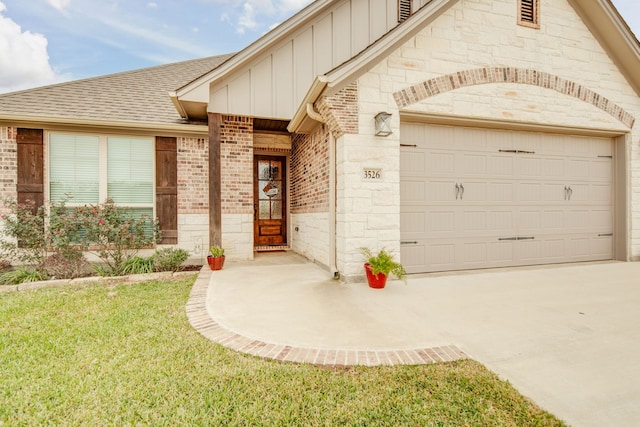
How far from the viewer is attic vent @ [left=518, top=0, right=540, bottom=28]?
5731 millimetres

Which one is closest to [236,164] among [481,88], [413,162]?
[413,162]

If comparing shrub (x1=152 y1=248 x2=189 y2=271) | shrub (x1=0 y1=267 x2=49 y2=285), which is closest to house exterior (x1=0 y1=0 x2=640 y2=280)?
shrub (x1=152 y1=248 x2=189 y2=271)

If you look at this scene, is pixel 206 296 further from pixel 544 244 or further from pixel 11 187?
pixel 544 244

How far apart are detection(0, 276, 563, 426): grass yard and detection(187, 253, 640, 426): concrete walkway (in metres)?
0.19

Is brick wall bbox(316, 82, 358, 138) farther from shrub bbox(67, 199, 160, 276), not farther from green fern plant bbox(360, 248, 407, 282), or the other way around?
shrub bbox(67, 199, 160, 276)

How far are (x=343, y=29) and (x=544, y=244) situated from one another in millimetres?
6235

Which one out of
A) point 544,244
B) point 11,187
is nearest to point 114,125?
point 11,187

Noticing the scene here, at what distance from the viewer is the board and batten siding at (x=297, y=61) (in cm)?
633

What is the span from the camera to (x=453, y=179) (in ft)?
18.3

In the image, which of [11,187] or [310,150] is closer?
[11,187]

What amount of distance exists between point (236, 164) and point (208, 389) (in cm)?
532

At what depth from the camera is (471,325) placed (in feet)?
10.3

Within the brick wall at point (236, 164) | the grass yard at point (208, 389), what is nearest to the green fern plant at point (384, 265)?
the grass yard at point (208, 389)

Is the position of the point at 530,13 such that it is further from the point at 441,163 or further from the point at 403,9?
the point at 441,163
